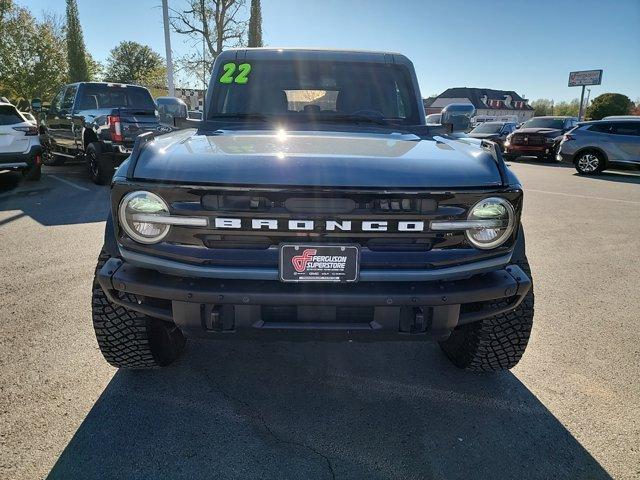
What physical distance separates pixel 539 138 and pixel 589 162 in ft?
13.1

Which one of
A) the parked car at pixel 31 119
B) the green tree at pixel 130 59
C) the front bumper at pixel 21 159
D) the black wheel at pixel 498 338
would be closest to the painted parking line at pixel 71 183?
the front bumper at pixel 21 159

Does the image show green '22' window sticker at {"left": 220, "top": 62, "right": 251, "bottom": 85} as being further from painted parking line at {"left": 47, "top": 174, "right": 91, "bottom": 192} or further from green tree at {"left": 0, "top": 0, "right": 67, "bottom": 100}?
green tree at {"left": 0, "top": 0, "right": 67, "bottom": 100}

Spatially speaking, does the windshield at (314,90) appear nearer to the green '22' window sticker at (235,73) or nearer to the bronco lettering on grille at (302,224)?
the green '22' window sticker at (235,73)

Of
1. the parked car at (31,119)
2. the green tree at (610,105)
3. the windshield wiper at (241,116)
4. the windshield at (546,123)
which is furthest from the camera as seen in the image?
the green tree at (610,105)

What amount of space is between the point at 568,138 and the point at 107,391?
47.5ft

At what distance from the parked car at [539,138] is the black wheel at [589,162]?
3752 mm

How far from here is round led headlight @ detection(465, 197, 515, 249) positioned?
2057 millimetres

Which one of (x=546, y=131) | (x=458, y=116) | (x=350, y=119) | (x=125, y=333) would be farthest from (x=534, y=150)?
(x=125, y=333)

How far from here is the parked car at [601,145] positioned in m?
12.8

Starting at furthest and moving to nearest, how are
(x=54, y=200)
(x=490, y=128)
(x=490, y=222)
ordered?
(x=490, y=128) → (x=54, y=200) → (x=490, y=222)

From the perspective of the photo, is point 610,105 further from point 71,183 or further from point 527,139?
point 71,183

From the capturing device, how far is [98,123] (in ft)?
29.0

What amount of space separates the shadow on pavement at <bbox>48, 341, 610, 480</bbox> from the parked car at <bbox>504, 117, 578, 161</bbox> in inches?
657

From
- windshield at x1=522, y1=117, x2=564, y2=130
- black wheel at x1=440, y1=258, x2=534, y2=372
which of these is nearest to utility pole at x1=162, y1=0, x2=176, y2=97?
windshield at x1=522, y1=117, x2=564, y2=130
